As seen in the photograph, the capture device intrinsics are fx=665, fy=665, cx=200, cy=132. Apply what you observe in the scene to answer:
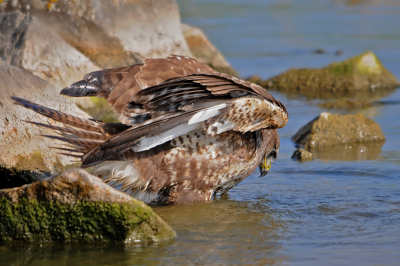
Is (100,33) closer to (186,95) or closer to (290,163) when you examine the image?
(290,163)

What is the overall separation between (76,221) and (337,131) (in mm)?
4459

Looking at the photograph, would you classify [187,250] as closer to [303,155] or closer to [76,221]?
[76,221]

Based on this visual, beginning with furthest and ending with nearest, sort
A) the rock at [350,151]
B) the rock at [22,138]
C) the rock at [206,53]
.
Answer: the rock at [206,53]
the rock at [350,151]
the rock at [22,138]

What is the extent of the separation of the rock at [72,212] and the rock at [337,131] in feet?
12.8

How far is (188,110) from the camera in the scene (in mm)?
5188

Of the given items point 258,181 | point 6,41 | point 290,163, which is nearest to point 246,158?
point 258,181

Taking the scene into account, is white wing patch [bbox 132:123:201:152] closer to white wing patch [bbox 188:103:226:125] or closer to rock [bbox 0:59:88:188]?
white wing patch [bbox 188:103:226:125]

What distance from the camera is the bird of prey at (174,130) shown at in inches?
203

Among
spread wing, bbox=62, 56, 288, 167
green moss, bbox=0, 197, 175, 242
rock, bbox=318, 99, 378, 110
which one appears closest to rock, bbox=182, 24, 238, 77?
rock, bbox=318, 99, 378, 110

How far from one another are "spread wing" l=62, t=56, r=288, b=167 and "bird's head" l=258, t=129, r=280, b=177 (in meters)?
0.44

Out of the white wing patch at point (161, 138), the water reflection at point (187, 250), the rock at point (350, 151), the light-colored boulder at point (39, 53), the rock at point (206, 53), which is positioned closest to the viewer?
the water reflection at point (187, 250)

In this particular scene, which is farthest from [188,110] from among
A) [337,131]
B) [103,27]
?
[103,27]

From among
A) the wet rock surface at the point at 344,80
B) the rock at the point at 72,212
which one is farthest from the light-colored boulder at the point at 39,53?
the wet rock surface at the point at 344,80

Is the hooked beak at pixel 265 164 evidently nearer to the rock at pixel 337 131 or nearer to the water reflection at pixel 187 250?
the water reflection at pixel 187 250
